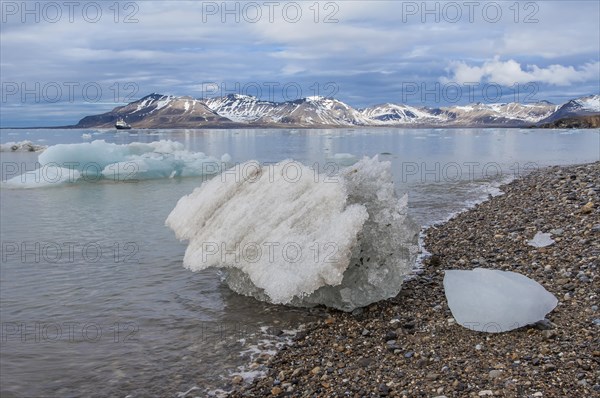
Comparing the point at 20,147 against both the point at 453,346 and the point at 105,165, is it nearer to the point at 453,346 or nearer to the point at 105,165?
the point at 105,165

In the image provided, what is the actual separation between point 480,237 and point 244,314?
6.38 meters

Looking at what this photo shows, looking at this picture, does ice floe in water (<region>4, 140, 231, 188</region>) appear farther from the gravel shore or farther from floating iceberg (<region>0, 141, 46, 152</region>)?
floating iceberg (<region>0, 141, 46, 152</region>)

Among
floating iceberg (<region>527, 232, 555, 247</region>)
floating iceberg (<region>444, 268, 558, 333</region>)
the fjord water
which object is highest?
floating iceberg (<region>527, 232, 555, 247</region>)

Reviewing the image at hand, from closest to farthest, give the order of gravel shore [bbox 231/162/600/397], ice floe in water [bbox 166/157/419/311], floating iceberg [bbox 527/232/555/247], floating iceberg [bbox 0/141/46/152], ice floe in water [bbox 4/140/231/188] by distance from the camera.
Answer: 1. gravel shore [bbox 231/162/600/397]
2. ice floe in water [bbox 166/157/419/311]
3. floating iceberg [bbox 527/232/555/247]
4. ice floe in water [bbox 4/140/231/188]
5. floating iceberg [bbox 0/141/46/152]

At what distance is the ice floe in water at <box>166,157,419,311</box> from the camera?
802 centimetres

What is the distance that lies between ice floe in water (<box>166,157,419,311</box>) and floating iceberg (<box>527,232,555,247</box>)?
10.8 ft

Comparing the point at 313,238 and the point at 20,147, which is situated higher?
the point at 20,147

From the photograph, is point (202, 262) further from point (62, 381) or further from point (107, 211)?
point (107, 211)

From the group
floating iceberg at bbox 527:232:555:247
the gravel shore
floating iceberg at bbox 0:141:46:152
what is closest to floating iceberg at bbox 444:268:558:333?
the gravel shore

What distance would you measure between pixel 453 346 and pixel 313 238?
9.38 feet

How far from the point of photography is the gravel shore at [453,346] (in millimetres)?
5473

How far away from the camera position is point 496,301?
6.89 meters

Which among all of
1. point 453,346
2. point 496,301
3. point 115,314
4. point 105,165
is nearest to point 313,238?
point 453,346

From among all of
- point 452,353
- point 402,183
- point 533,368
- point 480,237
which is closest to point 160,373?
point 452,353
